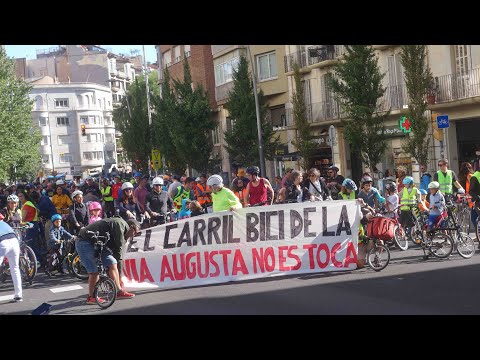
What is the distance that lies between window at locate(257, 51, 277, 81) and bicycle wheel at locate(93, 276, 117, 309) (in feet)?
108

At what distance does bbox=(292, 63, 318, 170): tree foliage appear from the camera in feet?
129

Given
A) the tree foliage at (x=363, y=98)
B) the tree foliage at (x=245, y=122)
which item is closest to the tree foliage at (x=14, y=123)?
the tree foliage at (x=245, y=122)

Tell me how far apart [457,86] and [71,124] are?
95.2 metres

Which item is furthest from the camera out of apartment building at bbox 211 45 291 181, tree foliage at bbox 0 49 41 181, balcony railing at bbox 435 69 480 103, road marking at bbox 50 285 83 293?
apartment building at bbox 211 45 291 181

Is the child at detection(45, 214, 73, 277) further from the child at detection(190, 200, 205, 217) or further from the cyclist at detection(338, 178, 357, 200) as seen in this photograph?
the cyclist at detection(338, 178, 357, 200)

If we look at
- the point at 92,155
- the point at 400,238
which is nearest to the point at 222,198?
the point at 400,238

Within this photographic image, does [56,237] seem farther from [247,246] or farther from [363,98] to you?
[363,98]

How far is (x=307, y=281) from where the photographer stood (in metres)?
13.5

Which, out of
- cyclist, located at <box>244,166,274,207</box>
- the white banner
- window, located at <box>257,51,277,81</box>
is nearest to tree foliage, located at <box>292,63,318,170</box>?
window, located at <box>257,51,277,81</box>

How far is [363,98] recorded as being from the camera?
31.9 m
